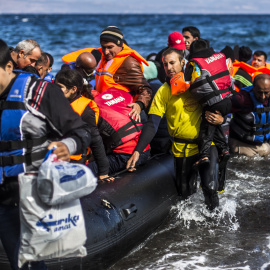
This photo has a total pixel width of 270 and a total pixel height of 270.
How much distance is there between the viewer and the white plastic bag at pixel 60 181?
2480mm

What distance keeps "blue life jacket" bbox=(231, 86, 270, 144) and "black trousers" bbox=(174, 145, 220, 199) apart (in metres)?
2.06

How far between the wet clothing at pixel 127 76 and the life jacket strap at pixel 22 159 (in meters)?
2.06

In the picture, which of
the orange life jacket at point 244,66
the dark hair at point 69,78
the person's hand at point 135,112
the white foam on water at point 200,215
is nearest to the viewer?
the dark hair at point 69,78

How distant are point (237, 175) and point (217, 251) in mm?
2354

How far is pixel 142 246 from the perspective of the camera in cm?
414

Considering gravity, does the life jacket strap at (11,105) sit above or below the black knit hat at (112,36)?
below

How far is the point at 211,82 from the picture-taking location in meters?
3.96

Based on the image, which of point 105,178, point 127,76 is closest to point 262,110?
point 127,76

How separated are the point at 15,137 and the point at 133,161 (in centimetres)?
176

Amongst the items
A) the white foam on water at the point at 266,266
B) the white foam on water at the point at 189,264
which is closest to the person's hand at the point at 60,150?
the white foam on water at the point at 189,264

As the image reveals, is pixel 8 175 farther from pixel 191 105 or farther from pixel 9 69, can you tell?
pixel 191 105

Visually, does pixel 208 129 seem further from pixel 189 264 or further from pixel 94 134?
pixel 189 264

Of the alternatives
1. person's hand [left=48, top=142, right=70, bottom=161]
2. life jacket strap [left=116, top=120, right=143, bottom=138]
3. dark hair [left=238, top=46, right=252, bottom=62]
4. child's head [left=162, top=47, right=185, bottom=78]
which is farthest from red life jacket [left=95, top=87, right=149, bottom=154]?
dark hair [left=238, top=46, right=252, bottom=62]

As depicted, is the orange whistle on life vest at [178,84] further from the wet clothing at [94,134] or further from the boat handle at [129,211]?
the boat handle at [129,211]
